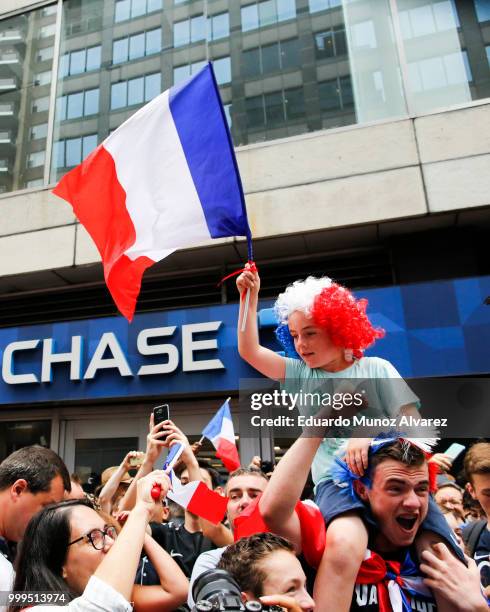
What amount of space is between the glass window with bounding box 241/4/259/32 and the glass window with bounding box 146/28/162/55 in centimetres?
155

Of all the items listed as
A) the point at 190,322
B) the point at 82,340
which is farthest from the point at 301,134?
the point at 82,340

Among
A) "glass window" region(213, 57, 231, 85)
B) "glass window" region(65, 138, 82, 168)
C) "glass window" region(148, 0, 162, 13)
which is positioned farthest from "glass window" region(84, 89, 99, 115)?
"glass window" region(213, 57, 231, 85)

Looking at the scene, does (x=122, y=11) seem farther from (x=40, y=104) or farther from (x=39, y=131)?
(x=39, y=131)

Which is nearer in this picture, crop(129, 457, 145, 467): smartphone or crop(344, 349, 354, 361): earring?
crop(344, 349, 354, 361): earring

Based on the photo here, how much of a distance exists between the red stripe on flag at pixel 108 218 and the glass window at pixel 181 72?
17.6 ft

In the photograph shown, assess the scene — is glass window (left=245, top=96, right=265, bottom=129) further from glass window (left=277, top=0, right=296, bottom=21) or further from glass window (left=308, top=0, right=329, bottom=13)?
glass window (left=308, top=0, right=329, bottom=13)

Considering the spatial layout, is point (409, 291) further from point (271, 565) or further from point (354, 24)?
point (271, 565)

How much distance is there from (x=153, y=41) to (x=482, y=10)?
5.28 m

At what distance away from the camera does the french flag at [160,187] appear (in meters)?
3.43

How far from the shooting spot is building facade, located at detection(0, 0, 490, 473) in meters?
6.96

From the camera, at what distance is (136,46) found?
30.1 feet

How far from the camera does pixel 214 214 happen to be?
3.41 m

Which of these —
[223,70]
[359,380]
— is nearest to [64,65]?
[223,70]

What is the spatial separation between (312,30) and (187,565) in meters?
7.86
